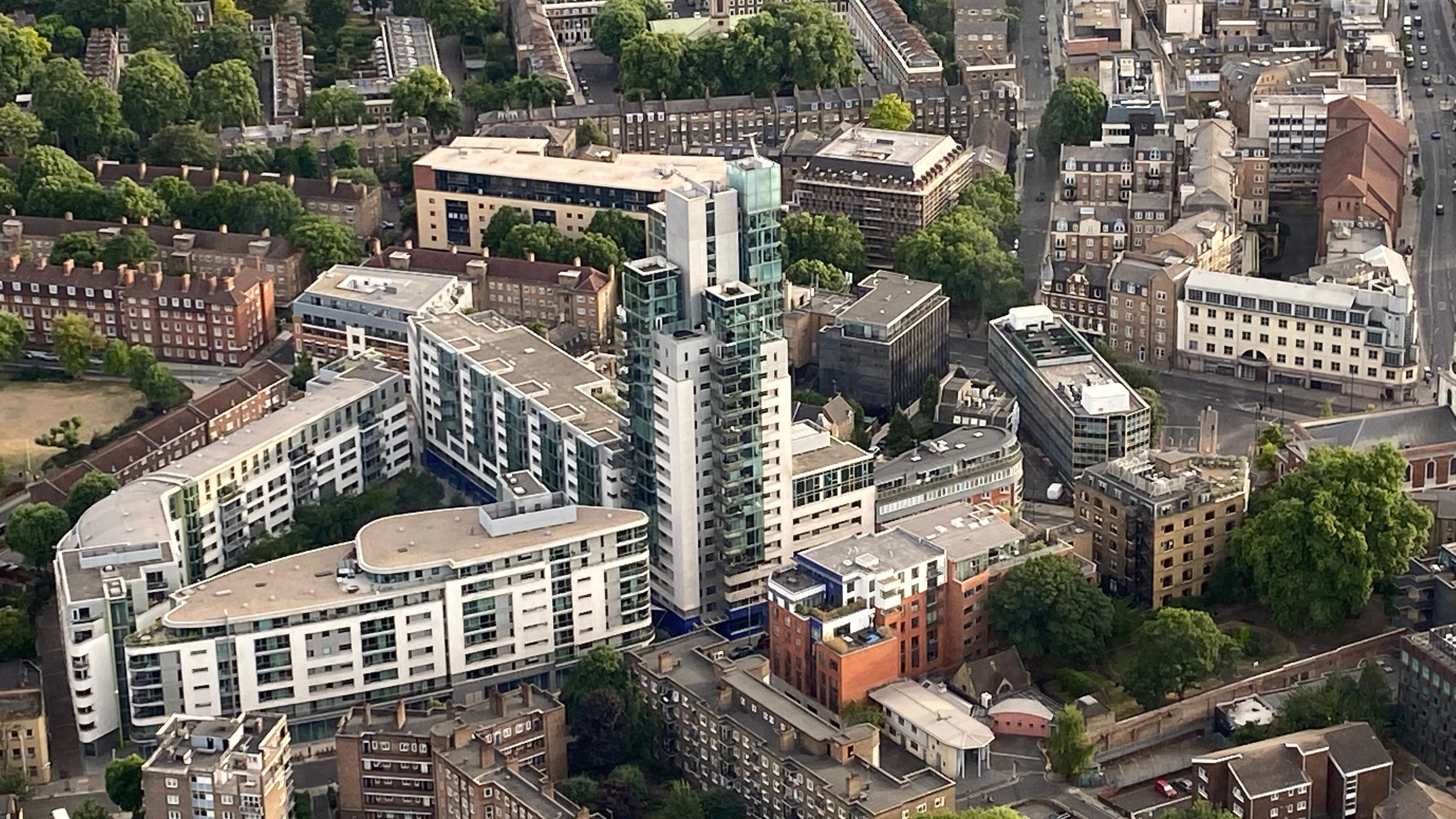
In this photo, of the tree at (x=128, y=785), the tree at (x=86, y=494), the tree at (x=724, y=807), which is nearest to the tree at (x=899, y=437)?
the tree at (x=724, y=807)

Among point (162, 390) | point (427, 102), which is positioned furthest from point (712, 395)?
point (427, 102)

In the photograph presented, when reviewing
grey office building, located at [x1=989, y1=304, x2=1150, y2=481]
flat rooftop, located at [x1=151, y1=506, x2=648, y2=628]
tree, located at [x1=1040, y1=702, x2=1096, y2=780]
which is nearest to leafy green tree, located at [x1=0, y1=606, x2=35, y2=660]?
flat rooftop, located at [x1=151, y1=506, x2=648, y2=628]

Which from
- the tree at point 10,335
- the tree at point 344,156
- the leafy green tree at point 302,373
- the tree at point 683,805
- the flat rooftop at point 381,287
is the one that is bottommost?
the tree at point 683,805

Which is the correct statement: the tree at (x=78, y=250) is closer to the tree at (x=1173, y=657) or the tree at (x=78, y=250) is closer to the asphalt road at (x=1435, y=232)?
the tree at (x=1173, y=657)

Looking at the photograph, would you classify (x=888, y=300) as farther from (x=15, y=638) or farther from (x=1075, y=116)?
(x=15, y=638)

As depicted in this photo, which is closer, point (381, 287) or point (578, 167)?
point (381, 287)

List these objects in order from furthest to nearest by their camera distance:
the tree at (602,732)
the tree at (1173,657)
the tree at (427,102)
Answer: the tree at (427,102) → the tree at (1173,657) → the tree at (602,732)
